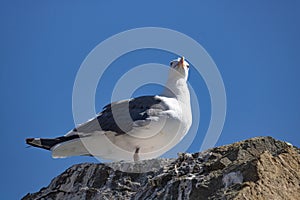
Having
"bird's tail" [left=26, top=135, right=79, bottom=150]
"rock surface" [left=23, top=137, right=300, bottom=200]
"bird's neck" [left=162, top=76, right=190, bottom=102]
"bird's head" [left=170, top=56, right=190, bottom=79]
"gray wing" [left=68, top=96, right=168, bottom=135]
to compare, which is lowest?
"rock surface" [left=23, top=137, right=300, bottom=200]

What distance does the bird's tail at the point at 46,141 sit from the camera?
13.0m

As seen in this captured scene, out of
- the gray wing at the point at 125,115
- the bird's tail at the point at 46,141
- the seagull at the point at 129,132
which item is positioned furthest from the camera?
the gray wing at the point at 125,115

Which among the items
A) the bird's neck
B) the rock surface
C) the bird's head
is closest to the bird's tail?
the rock surface

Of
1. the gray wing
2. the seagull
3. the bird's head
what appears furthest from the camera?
the bird's head

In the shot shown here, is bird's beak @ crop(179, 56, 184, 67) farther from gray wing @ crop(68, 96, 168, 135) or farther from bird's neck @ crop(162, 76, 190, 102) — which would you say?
gray wing @ crop(68, 96, 168, 135)

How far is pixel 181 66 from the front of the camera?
52.6 ft

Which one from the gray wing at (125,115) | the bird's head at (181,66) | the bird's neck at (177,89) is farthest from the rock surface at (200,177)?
the bird's head at (181,66)

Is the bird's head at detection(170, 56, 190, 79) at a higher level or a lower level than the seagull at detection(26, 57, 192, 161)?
higher

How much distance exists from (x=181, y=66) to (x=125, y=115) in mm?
3021

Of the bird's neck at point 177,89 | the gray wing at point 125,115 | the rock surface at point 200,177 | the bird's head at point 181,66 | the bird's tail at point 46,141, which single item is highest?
the bird's head at point 181,66

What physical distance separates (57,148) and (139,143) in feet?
5.96

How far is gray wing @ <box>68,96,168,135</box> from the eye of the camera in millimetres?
13375

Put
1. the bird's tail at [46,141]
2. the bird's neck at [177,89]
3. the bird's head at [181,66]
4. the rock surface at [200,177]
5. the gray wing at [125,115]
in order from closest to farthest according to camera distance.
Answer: the rock surface at [200,177]
the bird's tail at [46,141]
the gray wing at [125,115]
the bird's neck at [177,89]
the bird's head at [181,66]

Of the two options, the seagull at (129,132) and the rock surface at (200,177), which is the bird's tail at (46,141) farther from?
the rock surface at (200,177)
